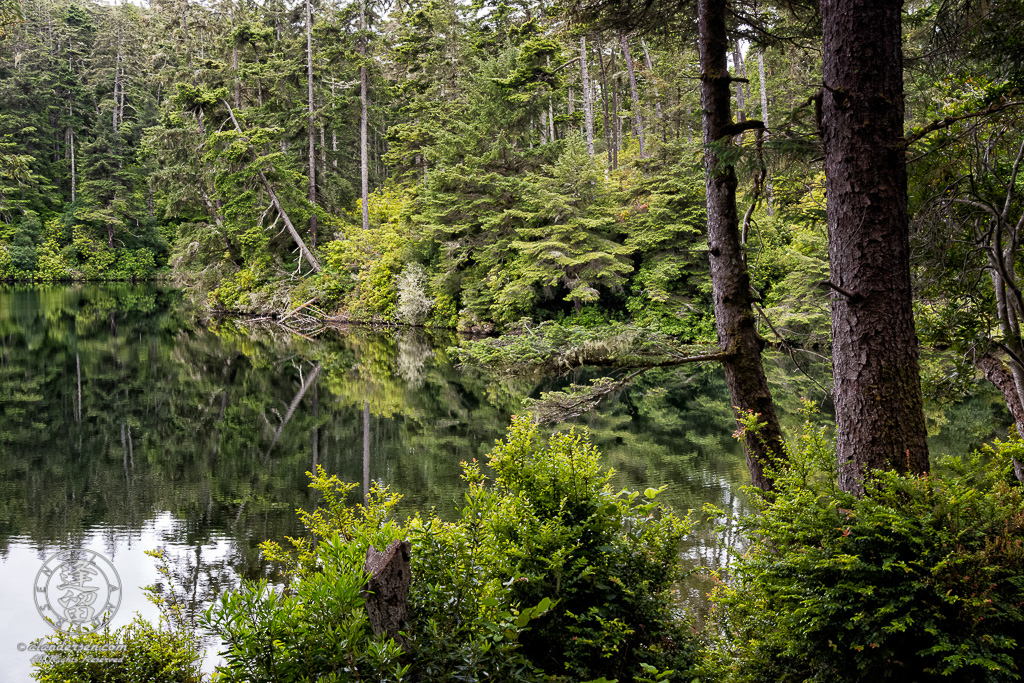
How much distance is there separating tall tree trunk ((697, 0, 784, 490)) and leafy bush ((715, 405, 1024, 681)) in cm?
169

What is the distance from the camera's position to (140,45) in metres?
53.1

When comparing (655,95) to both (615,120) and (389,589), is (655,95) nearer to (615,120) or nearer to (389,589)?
(615,120)

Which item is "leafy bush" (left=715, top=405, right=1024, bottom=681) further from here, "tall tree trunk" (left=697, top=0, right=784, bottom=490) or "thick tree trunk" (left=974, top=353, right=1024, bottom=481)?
"thick tree trunk" (left=974, top=353, right=1024, bottom=481)

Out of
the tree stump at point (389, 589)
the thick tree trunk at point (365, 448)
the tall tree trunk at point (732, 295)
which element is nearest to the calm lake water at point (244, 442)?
the thick tree trunk at point (365, 448)

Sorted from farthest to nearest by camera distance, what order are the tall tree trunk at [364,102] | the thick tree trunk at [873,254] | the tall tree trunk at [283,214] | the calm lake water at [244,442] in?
the tall tree trunk at [364,102] < the tall tree trunk at [283,214] < the calm lake water at [244,442] < the thick tree trunk at [873,254]

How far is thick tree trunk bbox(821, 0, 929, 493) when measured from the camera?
3.22m

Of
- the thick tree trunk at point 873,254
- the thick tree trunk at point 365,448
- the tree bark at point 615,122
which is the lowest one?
the thick tree trunk at point 365,448

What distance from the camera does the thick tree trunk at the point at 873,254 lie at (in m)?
3.22

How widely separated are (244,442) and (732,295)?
28.1 ft

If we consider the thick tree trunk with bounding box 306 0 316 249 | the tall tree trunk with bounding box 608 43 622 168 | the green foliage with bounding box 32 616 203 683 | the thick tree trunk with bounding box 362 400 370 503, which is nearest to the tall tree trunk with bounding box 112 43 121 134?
the thick tree trunk with bounding box 306 0 316 249

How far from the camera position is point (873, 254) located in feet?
10.7

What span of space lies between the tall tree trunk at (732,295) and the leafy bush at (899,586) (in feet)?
5.55

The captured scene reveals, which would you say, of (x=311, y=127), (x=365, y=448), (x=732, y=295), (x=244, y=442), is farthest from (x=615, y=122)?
(x=732, y=295)

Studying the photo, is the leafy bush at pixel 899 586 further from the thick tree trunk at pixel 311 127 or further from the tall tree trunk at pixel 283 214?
the thick tree trunk at pixel 311 127
